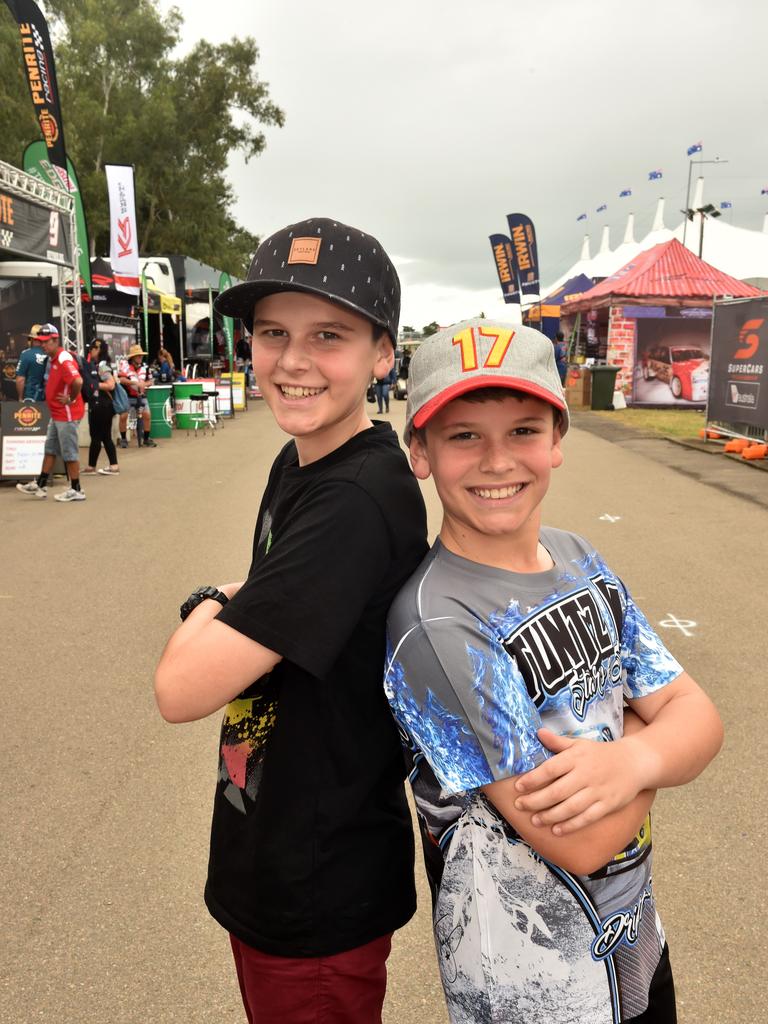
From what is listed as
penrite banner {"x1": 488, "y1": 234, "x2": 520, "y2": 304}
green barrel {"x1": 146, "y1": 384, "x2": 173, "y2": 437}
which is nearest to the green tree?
penrite banner {"x1": 488, "y1": 234, "x2": 520, "y2": 304}

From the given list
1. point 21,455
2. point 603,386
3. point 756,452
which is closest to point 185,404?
point 21,455

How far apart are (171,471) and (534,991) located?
37.3 ft

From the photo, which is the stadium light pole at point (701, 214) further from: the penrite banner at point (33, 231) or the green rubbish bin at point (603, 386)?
the penrite banner at point (33, 231)

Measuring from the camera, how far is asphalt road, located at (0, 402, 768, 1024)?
7.44 ft

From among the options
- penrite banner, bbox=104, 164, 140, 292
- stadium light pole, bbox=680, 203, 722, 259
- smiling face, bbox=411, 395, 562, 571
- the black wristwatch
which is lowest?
the black wristwatch

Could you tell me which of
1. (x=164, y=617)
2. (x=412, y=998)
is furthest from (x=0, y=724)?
(x=412, y=998)

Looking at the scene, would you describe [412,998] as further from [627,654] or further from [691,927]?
[627,654]

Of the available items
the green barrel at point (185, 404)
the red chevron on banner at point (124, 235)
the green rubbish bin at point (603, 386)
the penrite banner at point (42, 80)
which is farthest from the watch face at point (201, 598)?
the green rubbish bin at point (603, 386)

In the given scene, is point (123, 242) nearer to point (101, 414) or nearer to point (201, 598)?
point (101, 414)

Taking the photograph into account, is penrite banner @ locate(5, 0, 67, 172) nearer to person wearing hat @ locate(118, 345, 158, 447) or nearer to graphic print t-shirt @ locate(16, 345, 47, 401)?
person wearing hat @ locate(118, 345, 158, 447)

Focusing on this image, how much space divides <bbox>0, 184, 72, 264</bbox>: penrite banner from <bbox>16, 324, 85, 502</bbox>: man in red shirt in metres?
Answer: 2.19

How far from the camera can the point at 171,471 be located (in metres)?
11.9

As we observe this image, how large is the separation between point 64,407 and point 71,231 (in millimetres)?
4836

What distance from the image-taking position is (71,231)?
1279 centimetres
